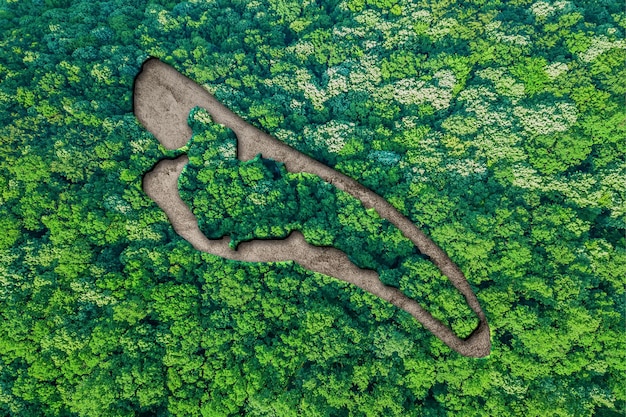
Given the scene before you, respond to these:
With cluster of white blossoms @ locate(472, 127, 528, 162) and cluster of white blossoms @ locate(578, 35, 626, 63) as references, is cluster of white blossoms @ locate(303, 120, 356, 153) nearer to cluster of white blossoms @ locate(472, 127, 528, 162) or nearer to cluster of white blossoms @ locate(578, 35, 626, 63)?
cluster of white blossoms @ locate(472, 127, 528, 162)

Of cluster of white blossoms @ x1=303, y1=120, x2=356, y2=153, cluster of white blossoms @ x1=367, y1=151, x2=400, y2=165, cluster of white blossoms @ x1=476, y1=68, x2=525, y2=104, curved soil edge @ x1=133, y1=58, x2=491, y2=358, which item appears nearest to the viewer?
curved soil edge @ x1=133, y1=58, x2=491, y2=358

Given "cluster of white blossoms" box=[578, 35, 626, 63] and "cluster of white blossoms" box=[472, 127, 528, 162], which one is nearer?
"cluster of white blossoms" box=[472, 127, 528, 162]

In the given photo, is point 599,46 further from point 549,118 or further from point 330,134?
point 330,134

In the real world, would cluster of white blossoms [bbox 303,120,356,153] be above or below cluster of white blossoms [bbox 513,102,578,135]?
below

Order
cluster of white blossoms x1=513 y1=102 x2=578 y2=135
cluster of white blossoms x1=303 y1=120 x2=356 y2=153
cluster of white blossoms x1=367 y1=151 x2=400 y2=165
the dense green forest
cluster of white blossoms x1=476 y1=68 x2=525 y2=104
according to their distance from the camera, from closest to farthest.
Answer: the dense green forest, cluster of white blossoms x1=513 y1=102 x2=578 y2=135, cluster of white blossoms x1=367 y1=151 x2=400 y2=165, cluster of white blossoms x1=476 y1=68 x2=525 y2=104, cluster of white blossoms x1=303 y1=120 x2=356 y2=153

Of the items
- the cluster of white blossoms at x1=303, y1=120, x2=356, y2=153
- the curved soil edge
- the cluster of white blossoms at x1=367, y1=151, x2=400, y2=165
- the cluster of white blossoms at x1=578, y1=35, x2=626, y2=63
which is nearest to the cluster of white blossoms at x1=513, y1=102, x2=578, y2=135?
the cluster of white blossoms at x1=578, y1=35, x2=626, y2=63

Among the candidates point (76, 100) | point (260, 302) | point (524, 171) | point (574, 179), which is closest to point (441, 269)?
point (524, 171)

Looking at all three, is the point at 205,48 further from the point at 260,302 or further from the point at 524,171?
the point at 524,171

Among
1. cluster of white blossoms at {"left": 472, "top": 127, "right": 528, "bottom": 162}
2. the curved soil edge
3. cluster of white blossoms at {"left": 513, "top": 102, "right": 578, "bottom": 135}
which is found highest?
cluster of white blossoms at {"left": 513, "top": 102, "right": 578, "bottom": 135}
